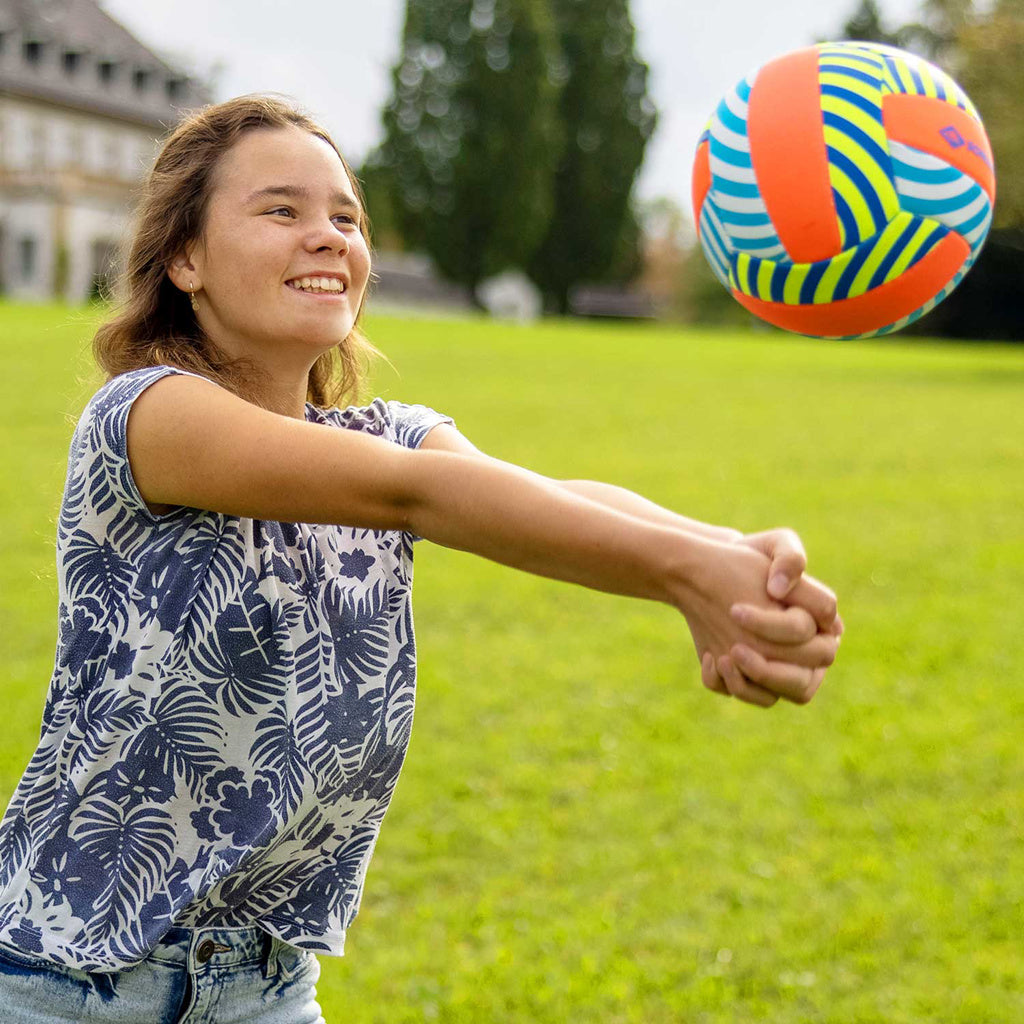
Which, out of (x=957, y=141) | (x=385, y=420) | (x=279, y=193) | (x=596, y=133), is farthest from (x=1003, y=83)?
(x=596, y=133)

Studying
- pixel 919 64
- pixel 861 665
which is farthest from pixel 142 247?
pixel 861 665

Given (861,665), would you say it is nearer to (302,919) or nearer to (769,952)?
(769,952)

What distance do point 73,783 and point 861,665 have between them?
17.3ft

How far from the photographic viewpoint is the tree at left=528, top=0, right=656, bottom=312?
5931 centimetres

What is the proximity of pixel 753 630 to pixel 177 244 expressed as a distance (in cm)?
111

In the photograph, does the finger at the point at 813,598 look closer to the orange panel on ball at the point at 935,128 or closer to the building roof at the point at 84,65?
the orange panel on ball at the point at 935,128

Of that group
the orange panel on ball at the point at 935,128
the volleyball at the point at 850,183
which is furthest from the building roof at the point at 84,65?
the orange panel on ball at the point at 935,128

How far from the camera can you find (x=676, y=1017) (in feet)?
11.5

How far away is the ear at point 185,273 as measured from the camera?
196 centimetres

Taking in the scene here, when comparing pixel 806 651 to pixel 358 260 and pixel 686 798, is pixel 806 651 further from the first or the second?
pixel 686 798

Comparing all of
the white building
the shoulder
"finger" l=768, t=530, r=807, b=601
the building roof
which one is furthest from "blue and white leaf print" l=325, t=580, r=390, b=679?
the building roof

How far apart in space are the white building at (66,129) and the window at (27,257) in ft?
0.11

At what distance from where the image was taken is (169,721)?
1.83 meters

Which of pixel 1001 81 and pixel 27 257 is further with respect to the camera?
pixel 27 257
